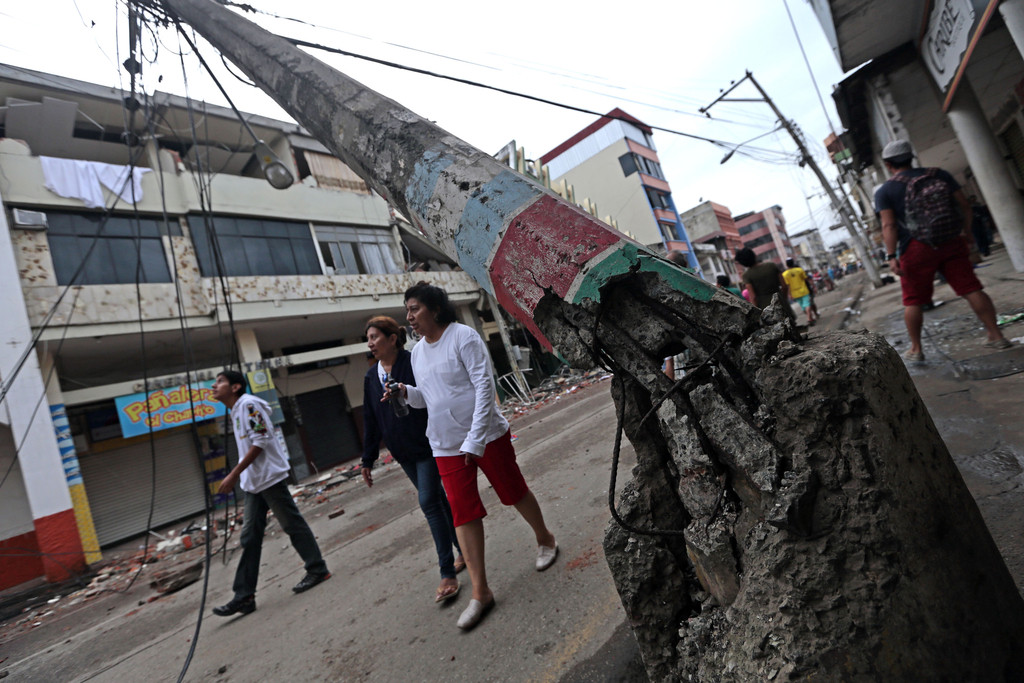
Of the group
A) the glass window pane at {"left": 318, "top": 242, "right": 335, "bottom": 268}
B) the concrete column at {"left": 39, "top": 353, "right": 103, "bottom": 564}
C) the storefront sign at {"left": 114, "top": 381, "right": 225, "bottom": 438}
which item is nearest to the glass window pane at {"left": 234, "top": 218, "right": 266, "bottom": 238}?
the glass window pane at {"left": 318, "top": 242, "right": 335, "bottom": 268}

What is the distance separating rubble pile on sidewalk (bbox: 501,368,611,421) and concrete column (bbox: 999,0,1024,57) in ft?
32.9

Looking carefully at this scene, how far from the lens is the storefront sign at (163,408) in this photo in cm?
1007

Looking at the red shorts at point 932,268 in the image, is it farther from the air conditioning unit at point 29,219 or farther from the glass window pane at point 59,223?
the glass window pane at point 59,223

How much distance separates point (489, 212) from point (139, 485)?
14.0 m

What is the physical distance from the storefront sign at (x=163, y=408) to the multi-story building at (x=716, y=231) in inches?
1378

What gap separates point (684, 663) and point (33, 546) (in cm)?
1166

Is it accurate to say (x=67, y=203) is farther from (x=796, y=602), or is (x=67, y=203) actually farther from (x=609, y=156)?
(x=609, y=156)

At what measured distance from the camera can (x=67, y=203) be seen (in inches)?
401

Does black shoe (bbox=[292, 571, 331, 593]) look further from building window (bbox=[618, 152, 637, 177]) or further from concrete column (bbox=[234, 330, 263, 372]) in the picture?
building window (bbox=[618, 152, 637, 177])

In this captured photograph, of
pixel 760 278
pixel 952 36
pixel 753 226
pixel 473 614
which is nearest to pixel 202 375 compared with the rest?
pixel 473 614

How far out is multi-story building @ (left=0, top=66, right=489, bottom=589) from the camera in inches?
343

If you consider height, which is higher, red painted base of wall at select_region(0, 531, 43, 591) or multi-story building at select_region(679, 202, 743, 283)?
multi-story building at select_region(679, 202, 743, 283)

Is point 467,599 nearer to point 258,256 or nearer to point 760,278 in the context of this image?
point 760,278

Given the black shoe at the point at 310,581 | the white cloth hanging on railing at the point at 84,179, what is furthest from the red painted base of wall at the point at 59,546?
the black shoe at the point at 310,581
